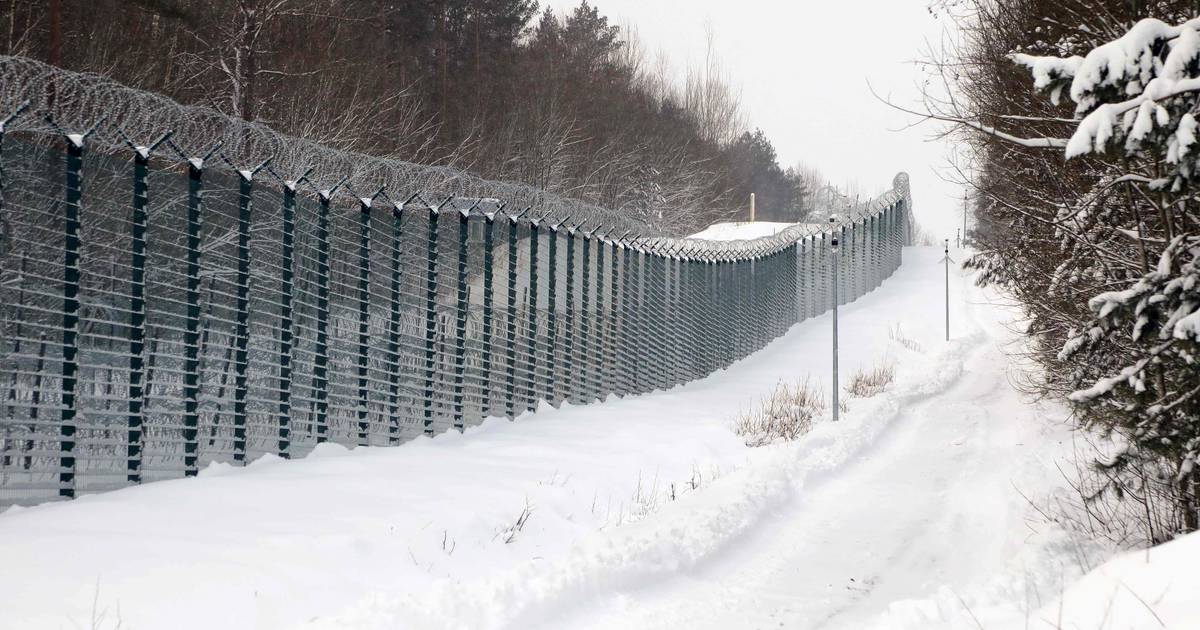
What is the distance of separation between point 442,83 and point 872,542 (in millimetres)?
31718

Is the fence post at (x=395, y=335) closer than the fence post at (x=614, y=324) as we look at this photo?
Yes

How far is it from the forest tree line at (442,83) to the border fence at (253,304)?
5.11m

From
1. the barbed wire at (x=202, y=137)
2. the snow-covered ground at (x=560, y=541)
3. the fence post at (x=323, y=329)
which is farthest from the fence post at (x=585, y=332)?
the fence post at (x=323, y=329)

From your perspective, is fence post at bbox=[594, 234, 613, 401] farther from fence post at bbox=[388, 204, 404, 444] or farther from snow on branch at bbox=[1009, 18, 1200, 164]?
snow on branch at bbox=[1009, 18, 1200, 164]

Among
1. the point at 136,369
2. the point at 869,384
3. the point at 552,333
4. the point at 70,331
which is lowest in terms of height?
the point at 869,384

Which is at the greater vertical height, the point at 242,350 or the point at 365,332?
the point at 365,332

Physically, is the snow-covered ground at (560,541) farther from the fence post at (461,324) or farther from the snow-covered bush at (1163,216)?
the snow-covered bush at (1163,216)

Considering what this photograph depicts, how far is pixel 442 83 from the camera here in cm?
3716

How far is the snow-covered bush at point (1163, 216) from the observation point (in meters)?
5.28

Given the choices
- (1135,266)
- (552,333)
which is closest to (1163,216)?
(1135,266)

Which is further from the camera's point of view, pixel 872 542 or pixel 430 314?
pixel 430 314

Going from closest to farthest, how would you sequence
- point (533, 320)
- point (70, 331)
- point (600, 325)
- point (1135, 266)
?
point (70, 331), point (1135, 266), point (533, 320), point (600, 325)

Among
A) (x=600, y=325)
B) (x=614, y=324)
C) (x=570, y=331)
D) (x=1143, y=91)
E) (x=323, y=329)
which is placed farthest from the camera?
(x=614, y=324)

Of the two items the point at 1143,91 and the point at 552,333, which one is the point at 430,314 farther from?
the point at 1143,91
